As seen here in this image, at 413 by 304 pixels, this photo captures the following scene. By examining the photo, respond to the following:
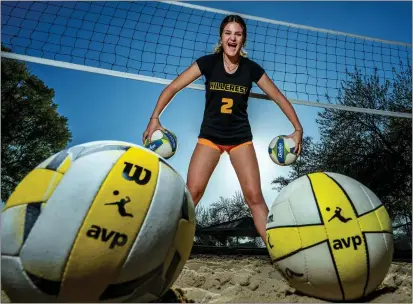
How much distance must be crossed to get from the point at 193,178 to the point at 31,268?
238 cm

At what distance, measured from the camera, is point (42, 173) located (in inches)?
98.0

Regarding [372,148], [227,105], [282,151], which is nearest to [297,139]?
[282,151]

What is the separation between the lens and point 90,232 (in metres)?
2.22

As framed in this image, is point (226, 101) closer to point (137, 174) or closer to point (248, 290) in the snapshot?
point (248, 290)

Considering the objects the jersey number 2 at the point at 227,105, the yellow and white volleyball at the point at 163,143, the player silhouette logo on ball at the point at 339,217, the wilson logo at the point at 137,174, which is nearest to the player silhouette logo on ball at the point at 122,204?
the wilson logo at the point at 137,174

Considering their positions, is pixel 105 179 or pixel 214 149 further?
pixel 214 149

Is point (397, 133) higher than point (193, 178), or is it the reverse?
point (397, 133)

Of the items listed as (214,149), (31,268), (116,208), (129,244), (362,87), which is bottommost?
(31,268)

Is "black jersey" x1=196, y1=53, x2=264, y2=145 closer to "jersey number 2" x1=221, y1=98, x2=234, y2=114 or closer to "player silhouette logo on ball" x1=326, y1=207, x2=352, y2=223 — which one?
"jersey number 2" x1=221, y1=98, x2=234, y2=114

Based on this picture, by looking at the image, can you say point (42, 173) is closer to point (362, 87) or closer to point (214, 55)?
point (214, 55)

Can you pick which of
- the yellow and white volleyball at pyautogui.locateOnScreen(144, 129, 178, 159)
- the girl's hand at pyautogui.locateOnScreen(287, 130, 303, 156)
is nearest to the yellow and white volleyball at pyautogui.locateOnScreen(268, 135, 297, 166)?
the girl's hand at pyautogui.locateOnScreen(287, 130, 303, 156)

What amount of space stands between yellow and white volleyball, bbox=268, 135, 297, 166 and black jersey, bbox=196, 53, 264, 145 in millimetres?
315

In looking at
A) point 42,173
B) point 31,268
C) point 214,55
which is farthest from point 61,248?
point 214,55

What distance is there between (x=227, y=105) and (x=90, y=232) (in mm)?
2748
